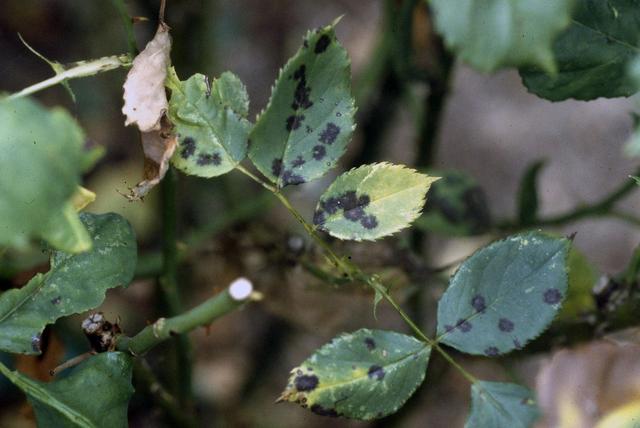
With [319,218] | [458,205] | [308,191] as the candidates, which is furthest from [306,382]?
[308,191]

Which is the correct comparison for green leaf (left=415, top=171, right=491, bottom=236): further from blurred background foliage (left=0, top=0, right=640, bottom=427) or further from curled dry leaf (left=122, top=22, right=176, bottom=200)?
curled dry leaf (left=122, top=22, right=176, bottom=200)

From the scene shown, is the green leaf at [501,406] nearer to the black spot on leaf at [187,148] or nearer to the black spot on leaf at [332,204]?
the black spot on leaf at [332,204]

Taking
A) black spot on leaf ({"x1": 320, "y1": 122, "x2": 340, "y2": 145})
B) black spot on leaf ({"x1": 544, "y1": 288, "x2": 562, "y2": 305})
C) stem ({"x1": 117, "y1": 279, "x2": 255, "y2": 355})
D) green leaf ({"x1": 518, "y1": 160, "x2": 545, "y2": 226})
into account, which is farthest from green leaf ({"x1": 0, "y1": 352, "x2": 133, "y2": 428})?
green leaf ({"x1": 518, "y1": 160, "x2": 545, "y2": 226})

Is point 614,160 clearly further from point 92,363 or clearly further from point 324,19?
point 92,363

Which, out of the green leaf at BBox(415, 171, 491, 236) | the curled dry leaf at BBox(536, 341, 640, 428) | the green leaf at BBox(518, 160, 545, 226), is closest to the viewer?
the curled dry leaf at BBox(536, 341, 640, 428)

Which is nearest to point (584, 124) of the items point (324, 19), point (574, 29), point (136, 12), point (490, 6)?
point (324, 19)

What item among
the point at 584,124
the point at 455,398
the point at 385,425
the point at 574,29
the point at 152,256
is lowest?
the point at 455,398

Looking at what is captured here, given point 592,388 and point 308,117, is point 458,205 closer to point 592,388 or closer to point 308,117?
point 592,388
